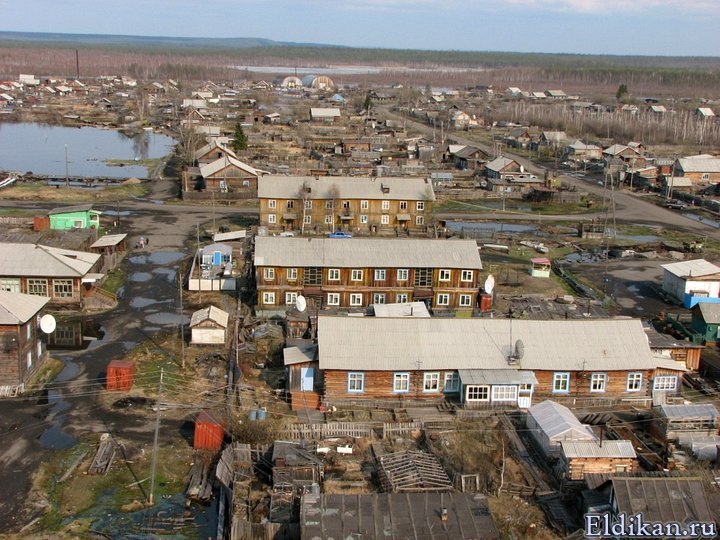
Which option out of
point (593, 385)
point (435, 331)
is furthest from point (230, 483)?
point (593, 385)

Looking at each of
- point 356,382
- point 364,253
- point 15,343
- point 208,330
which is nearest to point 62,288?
point 208,330

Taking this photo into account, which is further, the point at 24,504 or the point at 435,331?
the point at 435,331

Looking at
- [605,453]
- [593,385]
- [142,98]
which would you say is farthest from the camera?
[142,98]

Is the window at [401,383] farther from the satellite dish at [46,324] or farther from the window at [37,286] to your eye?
the window at [37,286]

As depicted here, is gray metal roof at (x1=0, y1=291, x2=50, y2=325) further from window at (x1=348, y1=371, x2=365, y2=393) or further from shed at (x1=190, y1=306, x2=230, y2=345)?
window at (x1=348, y1=371, x2=365, y2=393)

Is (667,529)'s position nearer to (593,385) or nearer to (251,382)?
(593,385)

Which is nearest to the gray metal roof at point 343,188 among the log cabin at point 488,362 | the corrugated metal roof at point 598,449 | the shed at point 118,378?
the log cabin at point 488,362

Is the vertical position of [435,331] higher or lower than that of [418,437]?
higher
